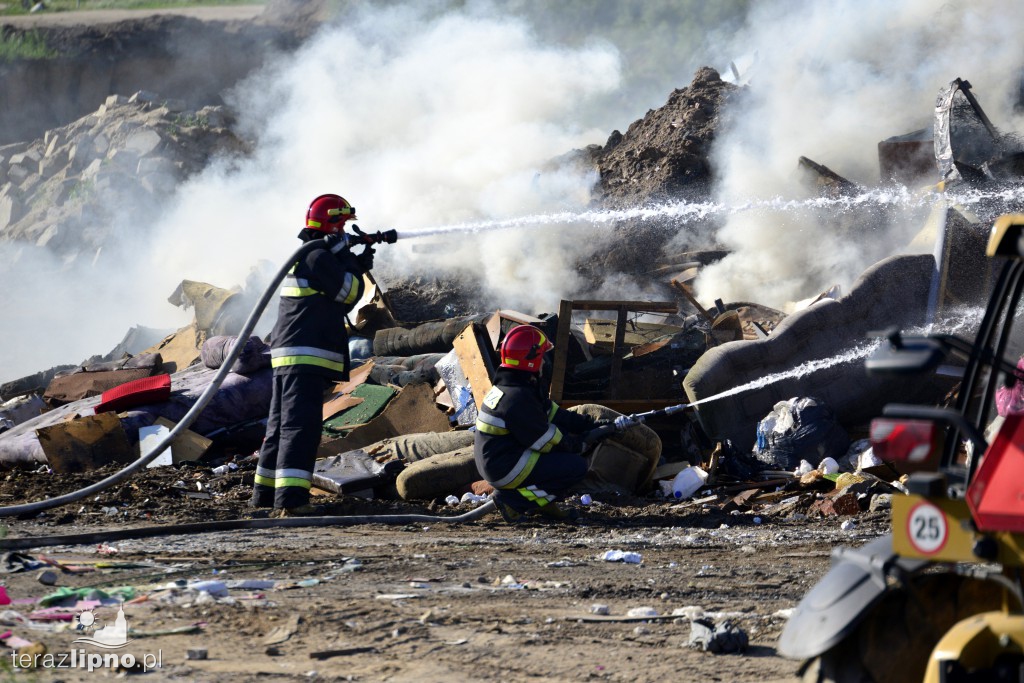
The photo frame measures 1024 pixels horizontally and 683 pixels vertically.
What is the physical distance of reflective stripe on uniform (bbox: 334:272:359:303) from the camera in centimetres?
638

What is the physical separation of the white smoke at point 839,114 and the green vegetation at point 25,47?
19608 millimetres

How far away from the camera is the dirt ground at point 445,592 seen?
3.34 m

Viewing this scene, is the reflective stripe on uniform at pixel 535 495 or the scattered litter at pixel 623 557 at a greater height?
the reflective stripe on uniform at pixel 535 495

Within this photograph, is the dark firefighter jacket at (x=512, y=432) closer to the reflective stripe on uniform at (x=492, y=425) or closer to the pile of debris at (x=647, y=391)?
the reflective stripe on uniform at (x=492, y=425)

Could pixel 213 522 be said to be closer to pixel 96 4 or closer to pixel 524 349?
pixel 524 349

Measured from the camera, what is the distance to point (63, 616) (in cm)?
366

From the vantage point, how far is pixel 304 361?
20.9ft

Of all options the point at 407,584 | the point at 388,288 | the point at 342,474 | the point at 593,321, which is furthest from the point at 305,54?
the point at 407,584


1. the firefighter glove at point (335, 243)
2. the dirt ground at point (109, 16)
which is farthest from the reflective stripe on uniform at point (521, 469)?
the dirt ground at point (109, 16)

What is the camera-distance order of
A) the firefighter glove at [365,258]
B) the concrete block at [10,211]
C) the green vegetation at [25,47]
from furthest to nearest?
the green vegetation at [25,47], the concrete block at [10,211], the firefighter glove at [365,258]

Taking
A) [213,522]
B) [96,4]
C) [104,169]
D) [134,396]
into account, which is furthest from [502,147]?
[96,4]

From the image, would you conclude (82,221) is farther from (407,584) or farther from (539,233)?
(407,584)

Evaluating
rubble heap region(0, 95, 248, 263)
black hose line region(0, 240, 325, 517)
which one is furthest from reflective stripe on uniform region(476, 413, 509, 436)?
rubble heap region(0, 95, 248, 263)

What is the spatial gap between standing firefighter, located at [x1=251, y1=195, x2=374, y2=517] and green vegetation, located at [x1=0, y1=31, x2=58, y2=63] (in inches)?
944
